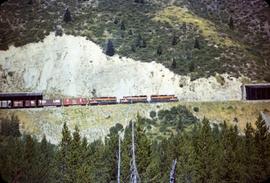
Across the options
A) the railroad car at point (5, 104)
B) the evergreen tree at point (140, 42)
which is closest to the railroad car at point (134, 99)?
the evergreen tree at point (140, 42)

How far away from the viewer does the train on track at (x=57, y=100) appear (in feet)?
148

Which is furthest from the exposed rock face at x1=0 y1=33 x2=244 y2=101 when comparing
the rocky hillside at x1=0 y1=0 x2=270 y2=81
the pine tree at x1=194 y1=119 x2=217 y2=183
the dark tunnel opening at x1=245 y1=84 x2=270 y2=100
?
the pine tree at x1=194 y1=119 x2=217 y2=183

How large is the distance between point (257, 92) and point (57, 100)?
16633 millimetres

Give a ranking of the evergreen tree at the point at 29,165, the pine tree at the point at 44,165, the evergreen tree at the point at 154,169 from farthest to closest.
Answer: the evergreen tree at the point at 154,169
the pine tree at the point at 44,165
the evergreen tree at the point at 29,165

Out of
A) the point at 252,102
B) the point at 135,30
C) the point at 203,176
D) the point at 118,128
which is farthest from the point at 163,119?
the point at 135,30

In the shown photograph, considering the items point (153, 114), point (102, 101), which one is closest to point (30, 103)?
point (102, 101)

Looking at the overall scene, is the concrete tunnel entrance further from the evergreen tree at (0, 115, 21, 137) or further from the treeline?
the evergreen tree at (0, 115, 21, 137)

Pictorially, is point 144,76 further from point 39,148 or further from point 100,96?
point 39,148

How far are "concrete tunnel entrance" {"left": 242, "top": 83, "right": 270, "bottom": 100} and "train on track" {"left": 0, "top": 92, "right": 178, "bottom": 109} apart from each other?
600cm

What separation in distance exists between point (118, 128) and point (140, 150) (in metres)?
8.72

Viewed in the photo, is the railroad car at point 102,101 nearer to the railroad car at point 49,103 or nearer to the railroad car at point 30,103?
the railroad car at point 49,103

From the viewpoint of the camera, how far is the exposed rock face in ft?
170

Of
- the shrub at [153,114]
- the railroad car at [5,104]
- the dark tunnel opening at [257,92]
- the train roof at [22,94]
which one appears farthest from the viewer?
the dark tunnel opening at [257,92]

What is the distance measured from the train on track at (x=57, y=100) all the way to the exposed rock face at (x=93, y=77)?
6.90ft
